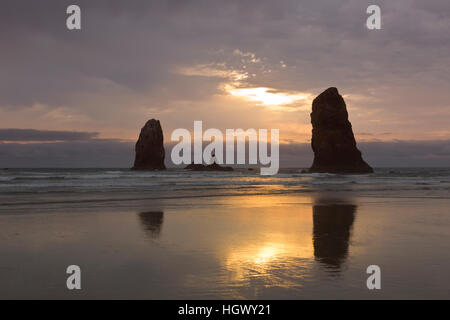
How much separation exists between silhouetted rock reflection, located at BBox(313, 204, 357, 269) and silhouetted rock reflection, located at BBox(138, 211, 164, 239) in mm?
4016

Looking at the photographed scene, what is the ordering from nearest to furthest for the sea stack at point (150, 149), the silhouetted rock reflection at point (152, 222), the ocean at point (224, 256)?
1. the ocean at point (224, 256)
2. the silhouetted rock reflection at point (152, 222)
3. the sea stack at point (150, 149)

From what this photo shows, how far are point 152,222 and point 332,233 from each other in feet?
17.6

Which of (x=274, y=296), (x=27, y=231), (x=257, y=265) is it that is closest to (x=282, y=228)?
(x=257, y=265)

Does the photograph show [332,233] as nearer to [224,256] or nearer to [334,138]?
[224,256]

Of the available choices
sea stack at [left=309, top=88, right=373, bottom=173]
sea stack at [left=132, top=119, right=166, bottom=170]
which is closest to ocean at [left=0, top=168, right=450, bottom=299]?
sea stack at [left=309, top=88, right=373, bottom=173]

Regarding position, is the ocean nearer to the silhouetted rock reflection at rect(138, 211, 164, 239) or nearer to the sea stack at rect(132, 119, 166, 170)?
the silhouetted rock reflection at rect(138, 211, 164, 239)

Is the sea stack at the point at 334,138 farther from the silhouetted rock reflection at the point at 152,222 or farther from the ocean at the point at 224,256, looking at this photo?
the silhouetted rock reflection at the point at 152,222

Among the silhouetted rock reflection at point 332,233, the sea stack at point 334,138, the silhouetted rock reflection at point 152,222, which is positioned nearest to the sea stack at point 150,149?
the sea stack at point 334,138

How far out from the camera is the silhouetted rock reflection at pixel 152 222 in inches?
352

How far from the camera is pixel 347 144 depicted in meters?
73.9

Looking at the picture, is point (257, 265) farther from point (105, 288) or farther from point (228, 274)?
point (105, 288)

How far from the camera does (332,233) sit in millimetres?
9125

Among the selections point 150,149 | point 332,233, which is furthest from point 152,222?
point 150,149

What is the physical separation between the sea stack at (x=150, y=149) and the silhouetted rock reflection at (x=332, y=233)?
100154 millimetres
